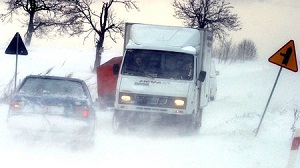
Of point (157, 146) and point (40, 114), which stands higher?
point (40, 114)

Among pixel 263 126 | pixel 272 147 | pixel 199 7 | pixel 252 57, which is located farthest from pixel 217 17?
pixel 272 147

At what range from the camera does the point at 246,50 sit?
71125mm

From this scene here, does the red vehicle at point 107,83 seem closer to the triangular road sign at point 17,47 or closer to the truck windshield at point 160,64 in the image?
the triangular road sign at point 17,47

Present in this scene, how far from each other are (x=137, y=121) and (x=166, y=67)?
5.28ft

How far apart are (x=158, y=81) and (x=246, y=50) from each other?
56.2 m

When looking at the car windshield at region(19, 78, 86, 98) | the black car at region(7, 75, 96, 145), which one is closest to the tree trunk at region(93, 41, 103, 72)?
the car windshield at region(19, 78, 86, 98)

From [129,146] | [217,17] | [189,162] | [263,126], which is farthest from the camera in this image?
[217,17]

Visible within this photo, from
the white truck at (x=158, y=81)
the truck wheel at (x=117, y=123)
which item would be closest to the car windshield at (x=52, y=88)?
the white truck at (x=158, y=81)

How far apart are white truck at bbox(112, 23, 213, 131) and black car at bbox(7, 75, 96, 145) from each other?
11.5 ft

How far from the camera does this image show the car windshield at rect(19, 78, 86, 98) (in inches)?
487

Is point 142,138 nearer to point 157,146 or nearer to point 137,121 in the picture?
point 137,121

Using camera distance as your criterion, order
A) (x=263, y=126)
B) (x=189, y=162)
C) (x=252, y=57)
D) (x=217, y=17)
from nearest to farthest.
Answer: (x=189, y=162) < (x=263, y=126) < (x=217, y=17) < (x=252, y=57)

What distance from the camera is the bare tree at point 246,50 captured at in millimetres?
70300

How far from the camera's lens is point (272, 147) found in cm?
1434
